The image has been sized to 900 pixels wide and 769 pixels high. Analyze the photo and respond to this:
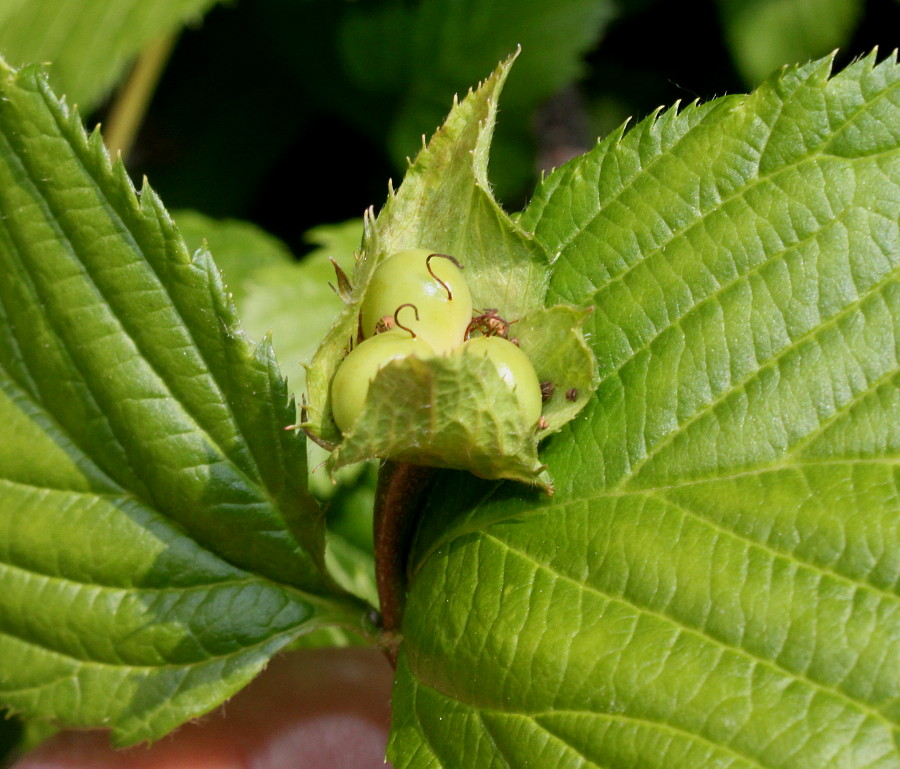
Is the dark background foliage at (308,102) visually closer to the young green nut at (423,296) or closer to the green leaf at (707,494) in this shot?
the green leaf at (707,494)

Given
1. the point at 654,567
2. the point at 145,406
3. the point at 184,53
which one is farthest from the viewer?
the point at 184,53

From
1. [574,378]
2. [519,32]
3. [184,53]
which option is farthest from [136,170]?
[574,378]

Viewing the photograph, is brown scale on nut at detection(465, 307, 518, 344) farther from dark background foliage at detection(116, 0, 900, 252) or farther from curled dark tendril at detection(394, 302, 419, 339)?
dark background foliage at detection(116, 0, 900, 252)

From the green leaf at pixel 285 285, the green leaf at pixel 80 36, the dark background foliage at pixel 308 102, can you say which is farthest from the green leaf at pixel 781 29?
the green leaf at pixel 80 36

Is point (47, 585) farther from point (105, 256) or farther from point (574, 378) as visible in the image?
point (574, 378)

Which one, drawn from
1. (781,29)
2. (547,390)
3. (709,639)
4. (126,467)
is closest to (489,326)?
(547,390)

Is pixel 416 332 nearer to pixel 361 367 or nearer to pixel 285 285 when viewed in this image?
pixel 361 367
